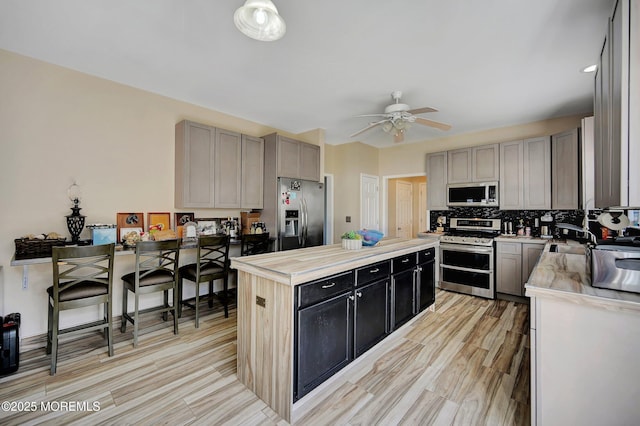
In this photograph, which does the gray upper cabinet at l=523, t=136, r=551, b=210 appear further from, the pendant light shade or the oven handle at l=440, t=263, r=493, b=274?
the pendant light shade

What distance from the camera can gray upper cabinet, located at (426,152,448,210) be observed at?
504 cm

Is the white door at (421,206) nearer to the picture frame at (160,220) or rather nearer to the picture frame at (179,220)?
the picture frame at (179,220)

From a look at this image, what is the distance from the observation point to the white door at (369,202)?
5887 millimetres

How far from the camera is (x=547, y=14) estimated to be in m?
2.01

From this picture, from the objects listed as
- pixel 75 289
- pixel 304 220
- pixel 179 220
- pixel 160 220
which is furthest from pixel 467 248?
pixel 75 289

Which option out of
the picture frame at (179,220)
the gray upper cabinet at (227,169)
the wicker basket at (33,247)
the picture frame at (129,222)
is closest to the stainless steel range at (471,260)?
the gray upper cabinet at (227,169)

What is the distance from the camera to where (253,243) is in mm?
3707

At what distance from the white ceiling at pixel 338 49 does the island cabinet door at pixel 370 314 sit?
81.7 inches

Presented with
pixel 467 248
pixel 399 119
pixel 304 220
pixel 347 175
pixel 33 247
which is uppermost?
pixel 399 119

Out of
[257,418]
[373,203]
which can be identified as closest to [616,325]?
[257,418]

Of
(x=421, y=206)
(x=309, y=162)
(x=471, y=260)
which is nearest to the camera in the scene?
(x=471, y=260)

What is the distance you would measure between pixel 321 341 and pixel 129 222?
276cm

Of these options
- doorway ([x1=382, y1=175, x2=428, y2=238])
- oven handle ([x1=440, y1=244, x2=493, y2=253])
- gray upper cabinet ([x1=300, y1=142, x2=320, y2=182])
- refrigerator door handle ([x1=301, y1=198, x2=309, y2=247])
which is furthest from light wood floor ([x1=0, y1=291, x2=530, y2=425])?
doorway ([x1=382, y1=175, x2=428, y2=238])

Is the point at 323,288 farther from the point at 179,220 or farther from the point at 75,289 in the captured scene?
the point at 179,220
